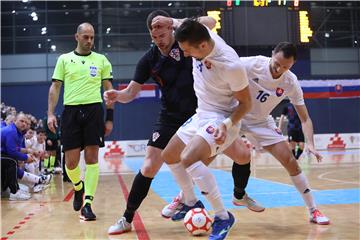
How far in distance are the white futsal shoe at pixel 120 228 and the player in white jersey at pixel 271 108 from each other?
42.0 inches

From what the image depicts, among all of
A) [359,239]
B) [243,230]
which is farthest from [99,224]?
[359,239]

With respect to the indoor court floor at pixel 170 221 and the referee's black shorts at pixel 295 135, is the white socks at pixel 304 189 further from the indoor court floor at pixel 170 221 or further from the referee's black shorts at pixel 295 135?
the referee's black shorts at pixel 295 135

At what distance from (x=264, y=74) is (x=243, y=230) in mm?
1345

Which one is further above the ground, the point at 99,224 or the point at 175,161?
the point at 175,161

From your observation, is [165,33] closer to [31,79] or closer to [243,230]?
[243,230]

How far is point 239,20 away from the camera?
15750 millimetres

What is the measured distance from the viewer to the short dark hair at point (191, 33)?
117 inches

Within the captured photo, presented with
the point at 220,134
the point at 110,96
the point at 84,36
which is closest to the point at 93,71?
the point at 84,36

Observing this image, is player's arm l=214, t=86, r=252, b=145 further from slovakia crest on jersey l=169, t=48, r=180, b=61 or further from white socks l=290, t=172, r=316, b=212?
white socks l=290, t=172, r=316, b=212

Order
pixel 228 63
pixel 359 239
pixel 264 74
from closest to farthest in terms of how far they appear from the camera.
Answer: pixel 228 63 → pixel 359 239 → pixel 264 74

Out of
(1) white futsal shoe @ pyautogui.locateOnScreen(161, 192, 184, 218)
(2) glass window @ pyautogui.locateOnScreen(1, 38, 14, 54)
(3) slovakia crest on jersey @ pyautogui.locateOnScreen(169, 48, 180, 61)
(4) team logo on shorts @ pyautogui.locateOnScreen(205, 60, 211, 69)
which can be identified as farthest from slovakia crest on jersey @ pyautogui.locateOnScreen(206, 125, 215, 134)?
(2) glass window @ pyautogui.locateOnScreen(1, 38, 14, 54)

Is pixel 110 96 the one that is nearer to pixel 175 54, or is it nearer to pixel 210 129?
pixel 175 54

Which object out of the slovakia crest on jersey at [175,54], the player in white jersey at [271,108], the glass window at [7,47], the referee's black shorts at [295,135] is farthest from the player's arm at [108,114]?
the glass window at [7,47]

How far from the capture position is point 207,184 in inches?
133
